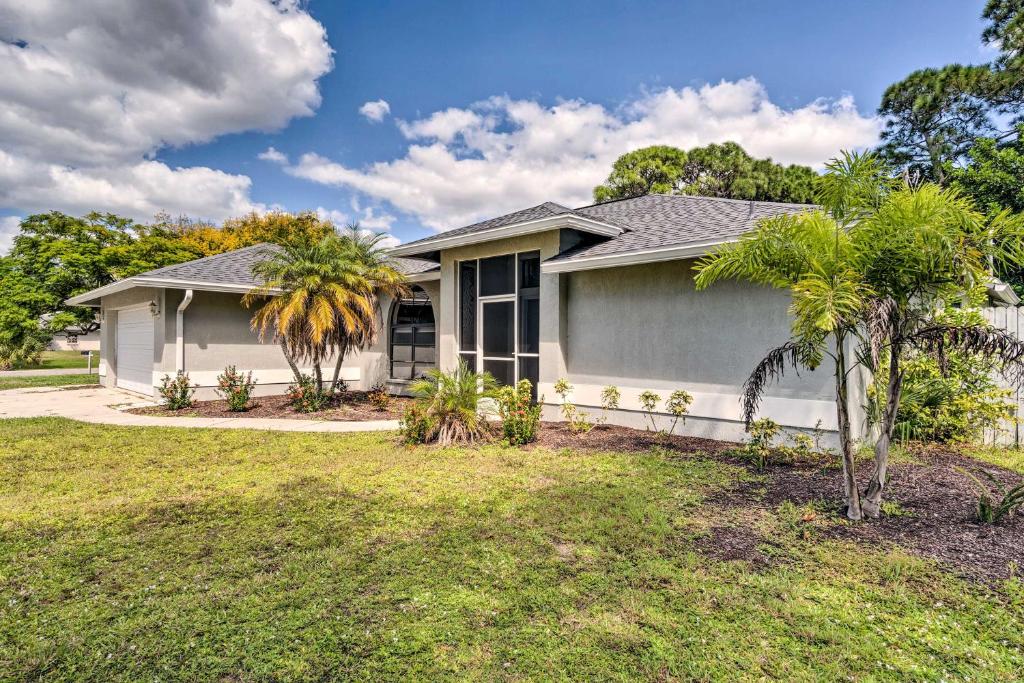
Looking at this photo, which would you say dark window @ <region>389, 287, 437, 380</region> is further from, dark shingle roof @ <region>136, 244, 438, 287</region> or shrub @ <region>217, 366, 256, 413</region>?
shrub @ <region>217, 366, 256, 413</region>

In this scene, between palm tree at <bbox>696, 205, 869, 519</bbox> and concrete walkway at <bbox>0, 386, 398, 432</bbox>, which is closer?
palm tree at <bbox>696, 205, 869, 519</bbox>

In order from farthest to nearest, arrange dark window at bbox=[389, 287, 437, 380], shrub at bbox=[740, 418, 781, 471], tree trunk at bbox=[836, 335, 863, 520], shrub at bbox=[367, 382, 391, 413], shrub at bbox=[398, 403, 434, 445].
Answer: dark window at bbox=[389, 287, 437, 380]
shrub at bbox=[367, 382, 391, 413]
shrub at bbox=[398, 403, 434, 445]
shrub at bbox=[740, 418, 781, 471]
tree trunk at bbox=[836, 335, 863, 520]

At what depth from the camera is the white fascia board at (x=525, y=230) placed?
877 cm

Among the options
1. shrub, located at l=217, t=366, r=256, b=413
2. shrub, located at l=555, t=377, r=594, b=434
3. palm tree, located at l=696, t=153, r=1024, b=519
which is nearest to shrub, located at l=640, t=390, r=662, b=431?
shrub, located at l=555, t=377, r=594, b=434

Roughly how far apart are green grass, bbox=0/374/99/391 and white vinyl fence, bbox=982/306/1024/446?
24.4 metres

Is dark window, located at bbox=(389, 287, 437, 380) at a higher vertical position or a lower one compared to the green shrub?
higher

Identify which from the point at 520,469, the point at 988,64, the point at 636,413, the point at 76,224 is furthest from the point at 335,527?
the point at 76,224

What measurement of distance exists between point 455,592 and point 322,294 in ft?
29.1

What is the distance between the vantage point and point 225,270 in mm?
13477

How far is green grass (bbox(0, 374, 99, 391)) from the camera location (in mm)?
Result: 16719

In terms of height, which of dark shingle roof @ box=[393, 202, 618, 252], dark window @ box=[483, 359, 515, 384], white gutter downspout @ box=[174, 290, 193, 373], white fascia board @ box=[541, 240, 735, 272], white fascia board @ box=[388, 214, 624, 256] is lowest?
dark window @ box=[483, 359, 515, 384]

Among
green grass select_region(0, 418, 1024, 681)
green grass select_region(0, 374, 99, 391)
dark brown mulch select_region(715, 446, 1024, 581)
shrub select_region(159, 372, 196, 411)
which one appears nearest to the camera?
green grass select_region(0, 418, 1024, 681)

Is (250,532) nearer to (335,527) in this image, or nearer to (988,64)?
(335,527)

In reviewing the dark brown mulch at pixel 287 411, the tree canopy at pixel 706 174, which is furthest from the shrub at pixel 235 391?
the tree canopy at pixel 706 174
